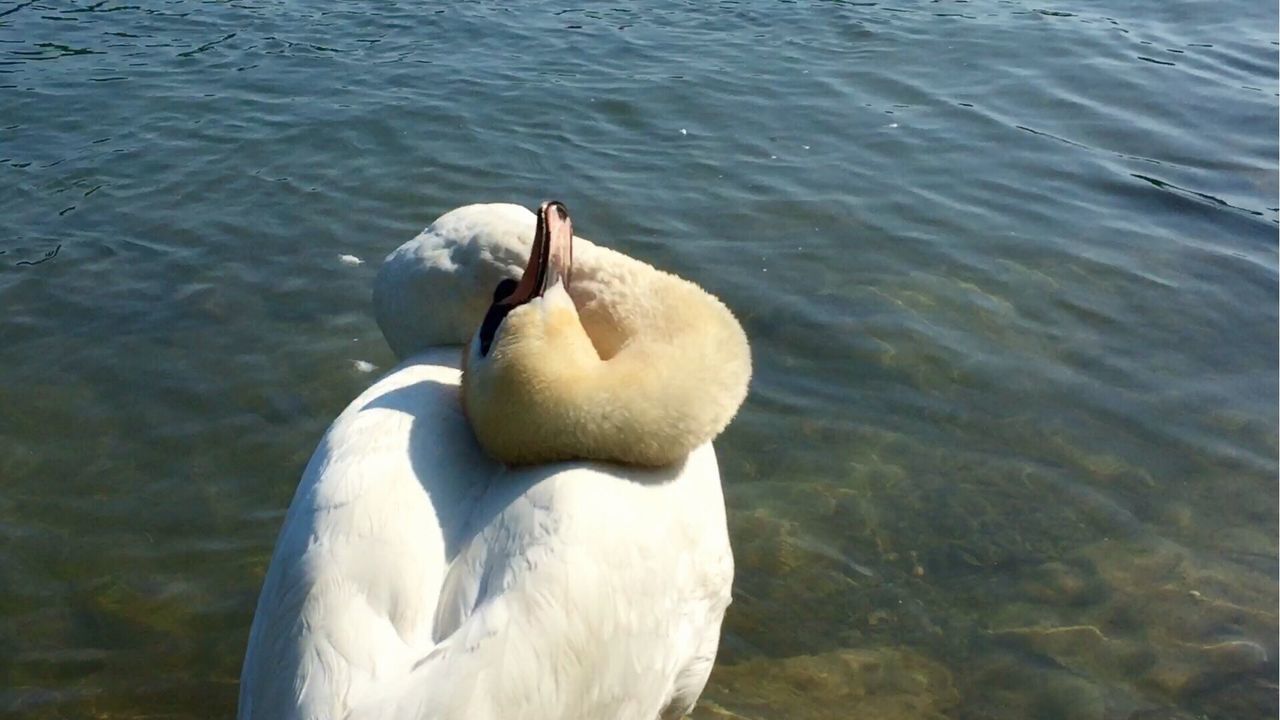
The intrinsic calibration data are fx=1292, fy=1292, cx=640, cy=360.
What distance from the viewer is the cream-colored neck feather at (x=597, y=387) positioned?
3.50 m

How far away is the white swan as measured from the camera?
2.97 meters

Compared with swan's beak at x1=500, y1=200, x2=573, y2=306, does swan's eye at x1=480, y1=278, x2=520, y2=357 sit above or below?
below

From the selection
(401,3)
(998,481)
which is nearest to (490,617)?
(998,481)

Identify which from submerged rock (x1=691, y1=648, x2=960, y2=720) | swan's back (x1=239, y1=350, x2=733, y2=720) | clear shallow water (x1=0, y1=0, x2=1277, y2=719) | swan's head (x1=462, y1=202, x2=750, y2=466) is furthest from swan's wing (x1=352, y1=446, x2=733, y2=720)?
clear shallow water (x1=0, y1=0, x2=1277, y2=719)

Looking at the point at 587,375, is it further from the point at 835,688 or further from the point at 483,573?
the point at 835,688

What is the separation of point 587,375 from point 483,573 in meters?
0.68

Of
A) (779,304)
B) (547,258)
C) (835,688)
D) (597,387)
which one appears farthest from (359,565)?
(779,304)

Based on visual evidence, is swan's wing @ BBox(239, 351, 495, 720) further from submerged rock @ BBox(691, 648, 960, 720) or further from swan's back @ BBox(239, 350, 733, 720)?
submerged rock @ BBox(691, 648, 960, 720)

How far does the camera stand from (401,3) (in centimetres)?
1322

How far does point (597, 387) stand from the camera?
3.59m

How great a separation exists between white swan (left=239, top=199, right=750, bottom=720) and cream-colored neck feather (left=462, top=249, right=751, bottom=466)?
21 millimetres

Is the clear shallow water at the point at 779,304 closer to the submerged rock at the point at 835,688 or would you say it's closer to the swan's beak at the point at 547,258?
the submerged rock at the point at 835,688

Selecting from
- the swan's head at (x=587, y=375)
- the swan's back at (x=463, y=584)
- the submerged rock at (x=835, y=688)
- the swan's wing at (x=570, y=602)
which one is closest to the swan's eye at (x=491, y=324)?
the swan's head at (x=587, y=375)

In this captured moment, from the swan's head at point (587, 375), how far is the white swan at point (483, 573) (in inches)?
0.8
